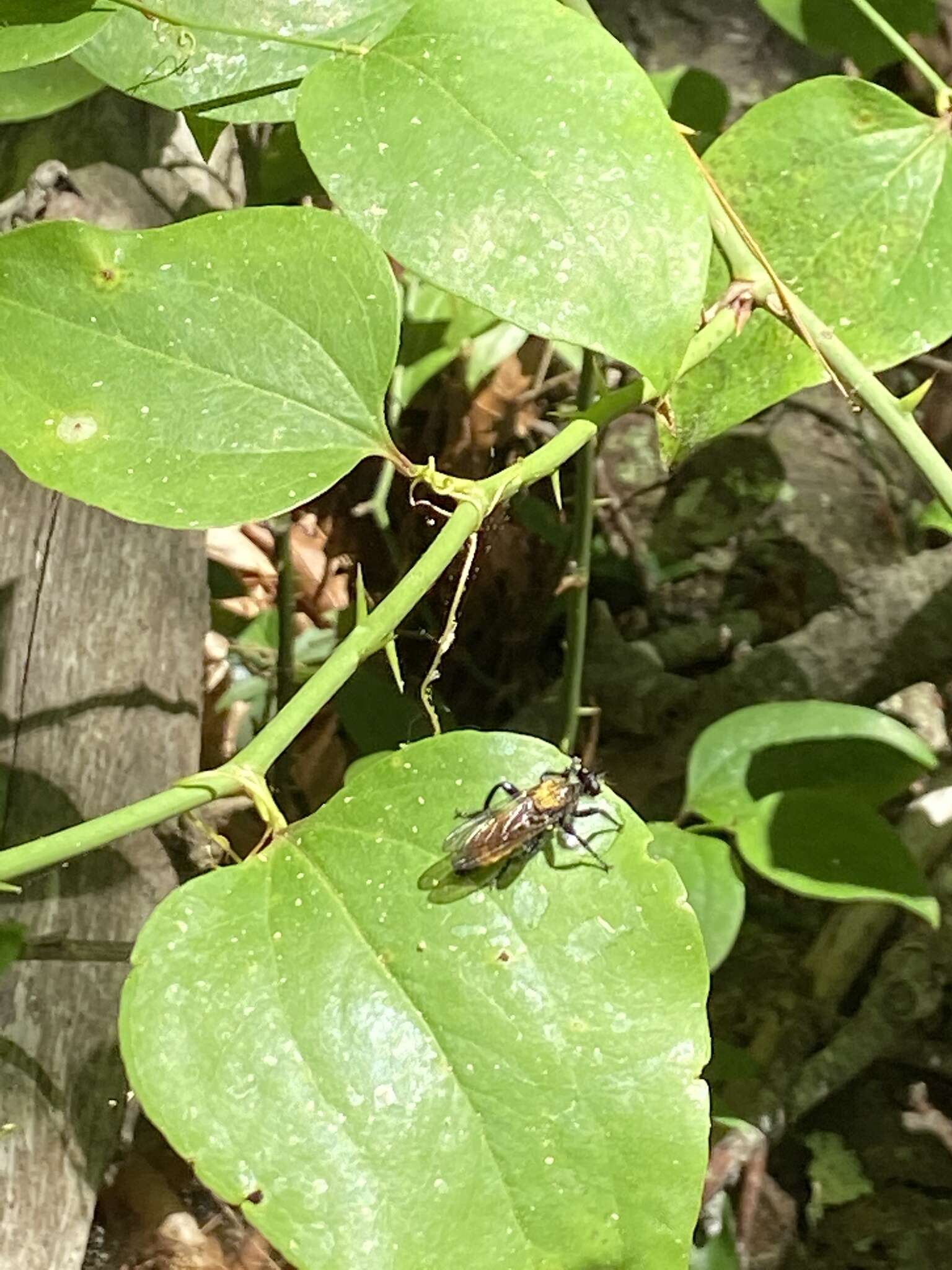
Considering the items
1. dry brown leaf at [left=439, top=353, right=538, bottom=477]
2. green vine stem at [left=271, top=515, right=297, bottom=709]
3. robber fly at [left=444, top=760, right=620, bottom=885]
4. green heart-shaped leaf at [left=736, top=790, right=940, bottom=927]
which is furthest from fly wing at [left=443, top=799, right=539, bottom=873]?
dry brown leaf at [left=439, top=353, right=538, bottom=477]

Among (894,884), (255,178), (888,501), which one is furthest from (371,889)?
(888,501)

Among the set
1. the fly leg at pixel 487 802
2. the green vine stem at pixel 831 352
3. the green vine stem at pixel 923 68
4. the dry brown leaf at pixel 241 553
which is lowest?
the dry brown leaf at pixel 241 553

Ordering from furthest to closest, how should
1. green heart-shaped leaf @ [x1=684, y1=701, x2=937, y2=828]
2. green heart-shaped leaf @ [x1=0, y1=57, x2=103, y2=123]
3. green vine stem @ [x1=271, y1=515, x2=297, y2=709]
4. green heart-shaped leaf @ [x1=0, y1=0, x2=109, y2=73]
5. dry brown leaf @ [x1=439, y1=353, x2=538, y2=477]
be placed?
dry brown leaf @ [x1=439, y1=353, x2=538, y2=477], green vine stem @ [x1=271, y1=515, x2=297, y2=709], green heart-shaped leaf @ [x1=684, y1=701, x2=937, y2=828], green heart-shaped leaf @ [x1=0, y1=57, x2=103, y2=123], green heart-shaped leaf @ [x1=0, y1=0, x2=109, y2=73]

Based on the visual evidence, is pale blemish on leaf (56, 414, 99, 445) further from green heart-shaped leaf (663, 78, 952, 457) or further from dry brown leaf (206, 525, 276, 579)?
dry brown leaf (206, 525, 276, 579)

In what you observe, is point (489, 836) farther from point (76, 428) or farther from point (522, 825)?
point (76, 428)

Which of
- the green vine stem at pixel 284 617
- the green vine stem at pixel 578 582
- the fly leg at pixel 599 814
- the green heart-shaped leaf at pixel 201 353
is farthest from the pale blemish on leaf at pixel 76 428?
the green vine stem at pixel 284 617

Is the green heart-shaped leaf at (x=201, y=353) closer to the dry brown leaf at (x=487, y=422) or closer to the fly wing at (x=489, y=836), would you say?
the fly wing at (x=489, y=836)
